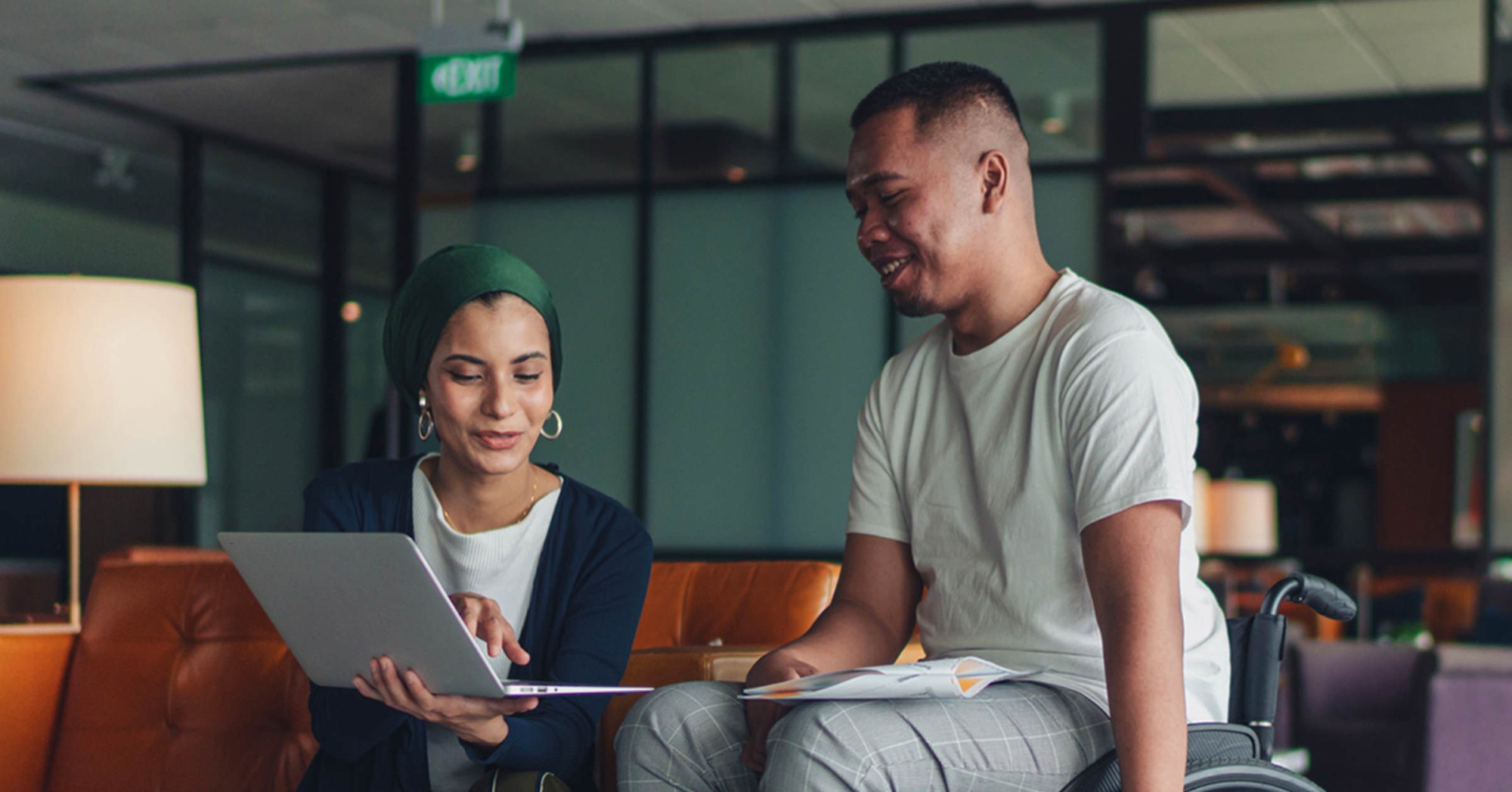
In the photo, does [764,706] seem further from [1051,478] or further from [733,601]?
[733,601]

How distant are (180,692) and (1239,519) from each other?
6470 mm

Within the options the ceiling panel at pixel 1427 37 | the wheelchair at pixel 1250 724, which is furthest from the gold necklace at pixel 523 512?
the ceiling panel at pixel 1427 37

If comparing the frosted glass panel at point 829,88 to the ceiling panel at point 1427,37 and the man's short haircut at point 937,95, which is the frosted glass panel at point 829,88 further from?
the man's short haircut at point 937,95

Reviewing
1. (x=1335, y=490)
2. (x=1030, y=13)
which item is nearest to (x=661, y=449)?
(x=1030, y=13)

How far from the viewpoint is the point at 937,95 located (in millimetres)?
1945

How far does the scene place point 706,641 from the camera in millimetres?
2697

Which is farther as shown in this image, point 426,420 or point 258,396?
point 258,396

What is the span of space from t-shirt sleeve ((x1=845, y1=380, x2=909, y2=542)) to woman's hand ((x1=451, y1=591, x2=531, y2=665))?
18.8 inches

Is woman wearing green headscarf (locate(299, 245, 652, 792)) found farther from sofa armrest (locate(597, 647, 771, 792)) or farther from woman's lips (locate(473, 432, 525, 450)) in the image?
sofa armrest (locate(597, 647, 771, 792))

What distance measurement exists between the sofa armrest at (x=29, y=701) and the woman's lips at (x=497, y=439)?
1073 mm

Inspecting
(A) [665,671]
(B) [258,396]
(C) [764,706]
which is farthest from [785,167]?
(C) [764,706]

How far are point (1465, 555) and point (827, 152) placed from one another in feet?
10.3

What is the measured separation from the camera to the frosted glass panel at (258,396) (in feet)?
29.2

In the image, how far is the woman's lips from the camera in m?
2.08
